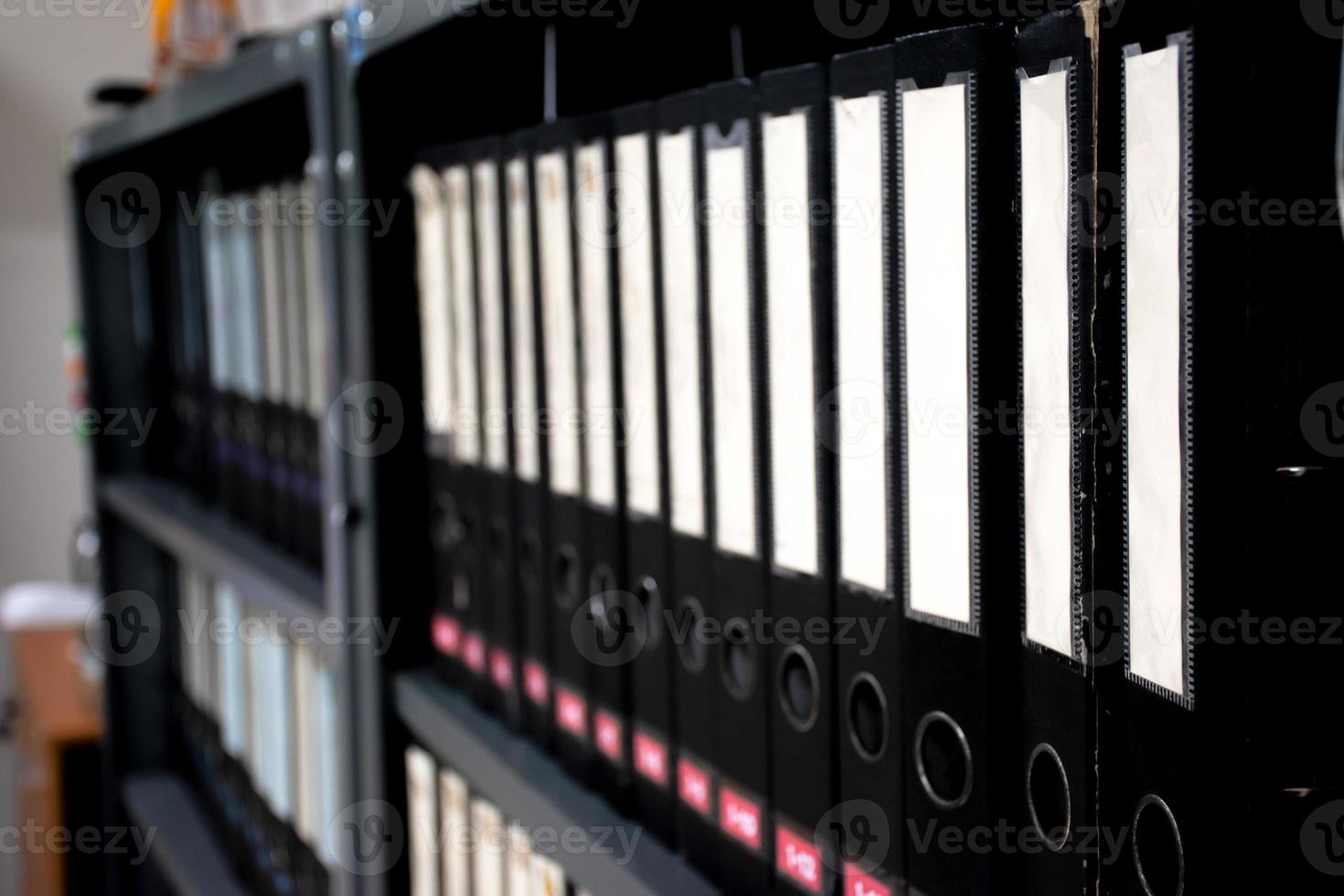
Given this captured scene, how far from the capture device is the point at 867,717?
0.53m

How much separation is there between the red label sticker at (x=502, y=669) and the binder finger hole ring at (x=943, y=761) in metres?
0.40

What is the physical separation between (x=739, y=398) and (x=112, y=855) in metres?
1.61

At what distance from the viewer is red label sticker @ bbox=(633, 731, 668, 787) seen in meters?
0.69

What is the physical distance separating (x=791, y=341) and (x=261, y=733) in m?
1.00

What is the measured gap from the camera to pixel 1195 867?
369 millimetres

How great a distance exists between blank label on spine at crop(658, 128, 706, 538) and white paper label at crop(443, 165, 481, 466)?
9.5 inches

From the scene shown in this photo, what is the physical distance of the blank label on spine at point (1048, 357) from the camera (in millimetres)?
412

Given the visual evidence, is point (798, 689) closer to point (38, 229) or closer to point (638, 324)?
point (638, 324)

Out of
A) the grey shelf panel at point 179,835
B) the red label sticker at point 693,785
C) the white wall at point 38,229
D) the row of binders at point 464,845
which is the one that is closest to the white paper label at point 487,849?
the row of binders at point 464,845

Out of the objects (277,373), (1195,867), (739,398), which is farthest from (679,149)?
(277,373)

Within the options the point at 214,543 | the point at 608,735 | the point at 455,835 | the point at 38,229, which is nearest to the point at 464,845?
the point at 455,835

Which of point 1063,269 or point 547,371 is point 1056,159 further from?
point 547,371

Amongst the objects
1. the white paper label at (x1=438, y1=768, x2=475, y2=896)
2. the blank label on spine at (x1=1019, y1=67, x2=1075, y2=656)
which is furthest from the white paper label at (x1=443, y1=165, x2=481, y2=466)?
the blank label on spine at (x1=1019, y1=67, x2=1075, y2=656)

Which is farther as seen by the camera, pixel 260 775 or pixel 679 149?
pixel 260 775
